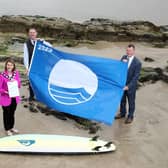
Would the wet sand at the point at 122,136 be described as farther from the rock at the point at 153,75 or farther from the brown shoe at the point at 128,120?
the rock at the point at 153,75

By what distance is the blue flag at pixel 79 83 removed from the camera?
973 cm

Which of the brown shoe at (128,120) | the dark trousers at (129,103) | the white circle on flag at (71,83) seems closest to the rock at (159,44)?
the dark trousers at (129,103)

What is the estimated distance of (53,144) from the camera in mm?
8641

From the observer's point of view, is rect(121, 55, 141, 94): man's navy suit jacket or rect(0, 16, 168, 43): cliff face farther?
rect(0, 16, 168, 43): cliff face

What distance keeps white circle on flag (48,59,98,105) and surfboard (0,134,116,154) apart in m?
1.13

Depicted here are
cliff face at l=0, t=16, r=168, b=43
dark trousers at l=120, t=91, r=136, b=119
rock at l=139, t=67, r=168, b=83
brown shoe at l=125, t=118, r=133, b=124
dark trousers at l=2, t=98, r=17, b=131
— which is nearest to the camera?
dark trousers at l=2, t=98, r=17, b=131

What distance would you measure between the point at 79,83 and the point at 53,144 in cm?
179

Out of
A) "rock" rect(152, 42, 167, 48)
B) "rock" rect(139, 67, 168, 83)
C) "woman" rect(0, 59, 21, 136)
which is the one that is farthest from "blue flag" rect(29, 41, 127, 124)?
"rock" rect(152, 42, 167, 48)

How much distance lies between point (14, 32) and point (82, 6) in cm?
1152

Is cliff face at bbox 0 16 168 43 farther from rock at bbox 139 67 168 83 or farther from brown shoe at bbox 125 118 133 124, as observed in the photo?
brown shoe at bbox 125 118 133 124

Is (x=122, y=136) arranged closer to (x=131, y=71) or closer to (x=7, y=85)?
(x=131, y=71)

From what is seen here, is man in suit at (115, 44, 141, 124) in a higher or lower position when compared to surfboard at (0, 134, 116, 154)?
higher

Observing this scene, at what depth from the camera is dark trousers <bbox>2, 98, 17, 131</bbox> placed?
8.97 meters

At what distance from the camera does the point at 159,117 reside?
1098 cm
